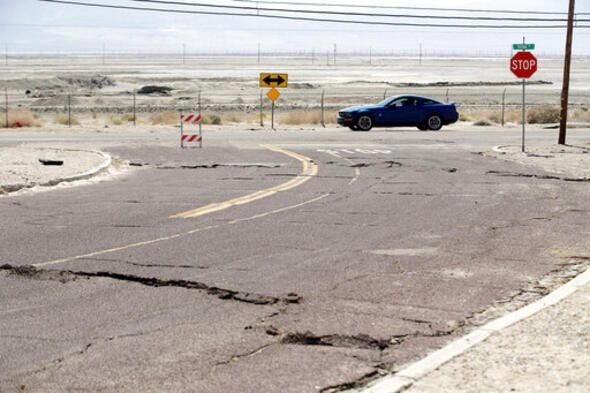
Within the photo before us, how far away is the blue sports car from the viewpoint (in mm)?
41562

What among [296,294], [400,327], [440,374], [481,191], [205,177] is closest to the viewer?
[440,374]

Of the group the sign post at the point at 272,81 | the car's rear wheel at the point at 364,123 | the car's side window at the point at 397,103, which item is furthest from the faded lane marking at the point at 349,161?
the sign post at the point at 272,81

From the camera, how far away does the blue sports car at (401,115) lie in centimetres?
4156

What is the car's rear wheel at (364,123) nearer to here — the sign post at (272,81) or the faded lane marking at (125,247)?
the sign post at (272,81)

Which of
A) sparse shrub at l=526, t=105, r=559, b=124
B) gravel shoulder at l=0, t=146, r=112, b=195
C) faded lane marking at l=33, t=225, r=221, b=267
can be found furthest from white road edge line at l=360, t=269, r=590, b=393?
sparse shrub at l=526, t=105, r=559, b=124

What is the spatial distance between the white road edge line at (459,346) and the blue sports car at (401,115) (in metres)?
31.8

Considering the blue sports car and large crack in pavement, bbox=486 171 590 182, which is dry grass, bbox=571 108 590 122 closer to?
the blue sports car

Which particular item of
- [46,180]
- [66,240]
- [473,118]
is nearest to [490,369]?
[66,240]

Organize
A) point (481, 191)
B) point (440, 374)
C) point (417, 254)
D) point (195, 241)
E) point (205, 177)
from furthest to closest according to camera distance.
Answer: point (205, 177)
point (481, 191)
point (195, 241)
point (417, 254)
point (440, 374)

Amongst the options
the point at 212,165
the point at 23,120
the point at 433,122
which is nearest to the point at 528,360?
the point at 212,165

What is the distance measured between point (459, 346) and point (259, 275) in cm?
324

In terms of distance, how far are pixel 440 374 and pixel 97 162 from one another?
18.6m

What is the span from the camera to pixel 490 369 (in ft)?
22.6

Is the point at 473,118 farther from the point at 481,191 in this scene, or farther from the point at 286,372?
the point at 286,372
